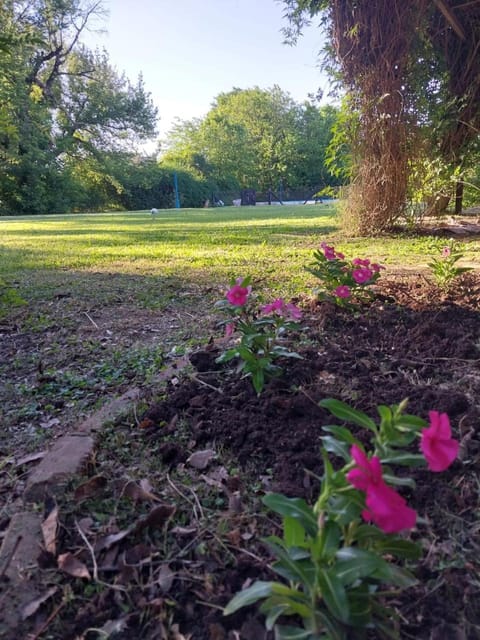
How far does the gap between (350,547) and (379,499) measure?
0.46 ft

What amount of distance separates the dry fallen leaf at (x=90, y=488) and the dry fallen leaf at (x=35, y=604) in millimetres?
287

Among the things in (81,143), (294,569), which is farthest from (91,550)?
(81,143)

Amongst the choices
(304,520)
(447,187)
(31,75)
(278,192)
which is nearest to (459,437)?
(304,520)

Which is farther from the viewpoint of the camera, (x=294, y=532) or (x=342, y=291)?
(x=342, y=291)

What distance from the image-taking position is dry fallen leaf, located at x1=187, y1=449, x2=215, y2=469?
1.45 m

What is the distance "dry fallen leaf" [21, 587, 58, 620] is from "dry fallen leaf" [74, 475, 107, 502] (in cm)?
29

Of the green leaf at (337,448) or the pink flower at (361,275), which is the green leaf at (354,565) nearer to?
the green leaf at (337,448)

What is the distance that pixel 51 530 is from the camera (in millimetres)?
1185

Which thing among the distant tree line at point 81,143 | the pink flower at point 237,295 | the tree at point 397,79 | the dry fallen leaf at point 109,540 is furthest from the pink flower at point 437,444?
the distant tree line at point 81,143

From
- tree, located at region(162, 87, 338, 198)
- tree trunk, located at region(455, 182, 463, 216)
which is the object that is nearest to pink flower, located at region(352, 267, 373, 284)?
tree trunk, located at region(455, 182, 463, 216)

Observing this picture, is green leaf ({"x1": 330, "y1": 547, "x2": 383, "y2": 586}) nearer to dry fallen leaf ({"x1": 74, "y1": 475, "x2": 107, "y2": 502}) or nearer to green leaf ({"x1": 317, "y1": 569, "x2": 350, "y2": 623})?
green leaf ({"x1": 317, "y1": 569, "x2": 350, "y2": 623})

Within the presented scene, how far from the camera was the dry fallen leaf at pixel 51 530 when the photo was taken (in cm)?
114

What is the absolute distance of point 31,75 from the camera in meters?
26.9

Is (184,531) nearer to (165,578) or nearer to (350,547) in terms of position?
(165,578)
